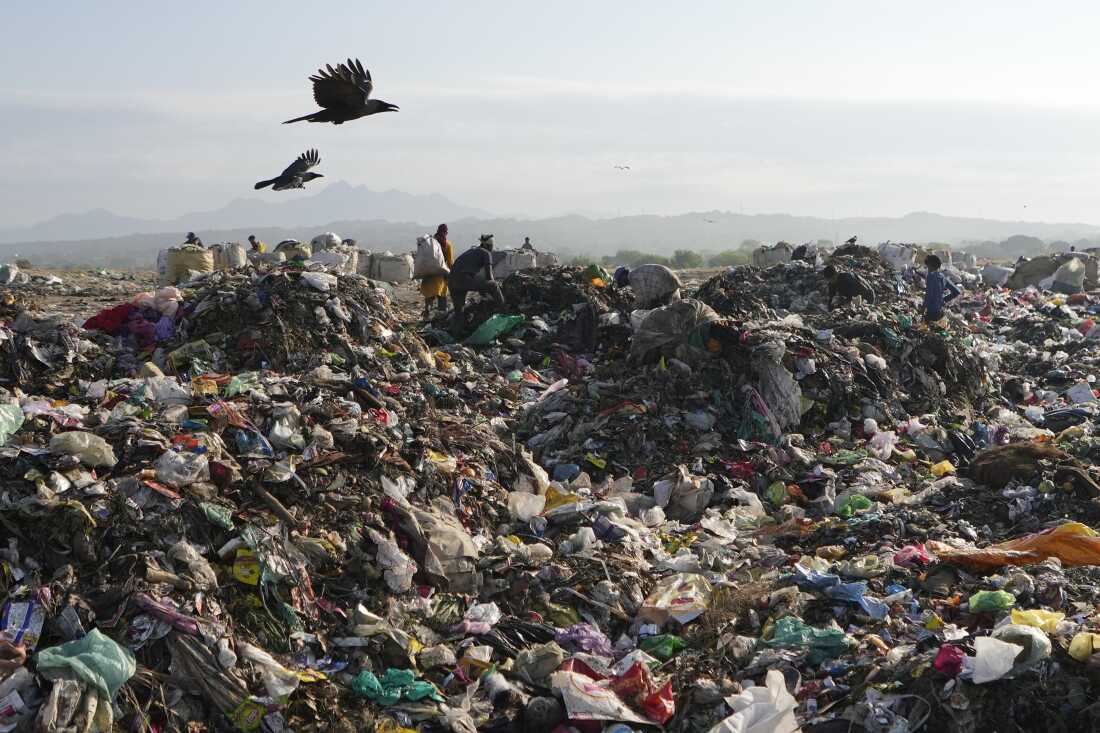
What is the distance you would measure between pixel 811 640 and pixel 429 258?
8177 mm

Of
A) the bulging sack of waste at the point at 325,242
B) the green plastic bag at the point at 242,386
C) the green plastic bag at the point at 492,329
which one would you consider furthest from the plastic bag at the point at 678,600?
the bulging sack of waste at the point at 325,242

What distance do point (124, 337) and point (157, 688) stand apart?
6.26m

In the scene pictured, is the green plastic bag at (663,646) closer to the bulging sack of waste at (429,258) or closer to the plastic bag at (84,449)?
the plastic bag at (84,449)

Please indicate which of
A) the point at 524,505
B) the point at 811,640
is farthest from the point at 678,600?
the point at 524,505

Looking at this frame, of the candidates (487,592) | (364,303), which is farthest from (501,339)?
(487,592)

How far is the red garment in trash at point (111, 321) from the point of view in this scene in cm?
884

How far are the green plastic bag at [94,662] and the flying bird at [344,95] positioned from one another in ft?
10.8

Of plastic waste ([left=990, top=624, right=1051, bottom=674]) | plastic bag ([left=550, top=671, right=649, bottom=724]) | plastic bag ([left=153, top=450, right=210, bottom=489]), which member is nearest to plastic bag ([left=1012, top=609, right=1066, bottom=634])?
plastic waste ([left=990, top=624, right=1051, bottom=674])

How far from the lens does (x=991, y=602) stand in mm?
4031

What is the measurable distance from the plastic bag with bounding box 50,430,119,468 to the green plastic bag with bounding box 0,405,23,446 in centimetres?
35

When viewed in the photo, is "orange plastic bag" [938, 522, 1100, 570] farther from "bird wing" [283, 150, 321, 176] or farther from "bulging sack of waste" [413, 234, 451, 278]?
"bulging sack of waste" [413, 234, 451, 278]

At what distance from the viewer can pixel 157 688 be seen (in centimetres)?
347

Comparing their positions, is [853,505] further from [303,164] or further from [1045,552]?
[303,164]

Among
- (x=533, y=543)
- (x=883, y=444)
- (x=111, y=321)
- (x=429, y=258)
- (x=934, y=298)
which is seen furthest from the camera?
(x=429, y=258)
